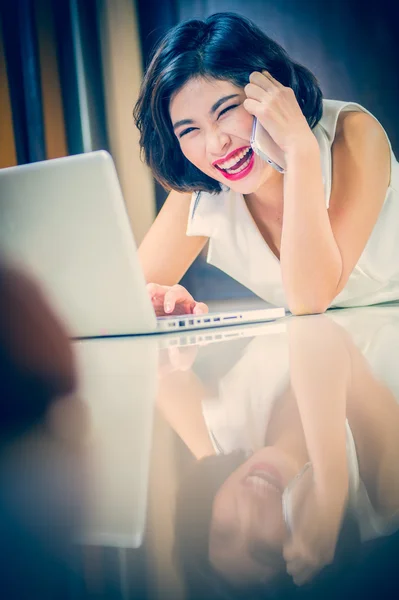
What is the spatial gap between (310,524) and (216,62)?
132cm

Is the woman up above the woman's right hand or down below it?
above

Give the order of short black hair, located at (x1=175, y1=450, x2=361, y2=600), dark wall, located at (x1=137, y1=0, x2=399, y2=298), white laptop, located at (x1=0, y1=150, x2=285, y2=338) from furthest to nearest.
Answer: dark wall, located at (x1=137, y1=0, x2=399, y2=298), white laptop, located at (x1=0, y1=150, x2=285, y2=338), short black hair, located at (x1=175, y1=450, x2=361, y2=600)

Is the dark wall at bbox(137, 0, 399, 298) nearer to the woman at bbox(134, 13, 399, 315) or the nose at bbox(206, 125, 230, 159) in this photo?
the woman at bbox(134, 13, 399, 315)

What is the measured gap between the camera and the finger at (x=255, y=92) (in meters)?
1.32

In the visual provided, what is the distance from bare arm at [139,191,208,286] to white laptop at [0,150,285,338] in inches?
27.4

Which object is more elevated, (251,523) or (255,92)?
(255,92)

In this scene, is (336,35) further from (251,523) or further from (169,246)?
(251,523)

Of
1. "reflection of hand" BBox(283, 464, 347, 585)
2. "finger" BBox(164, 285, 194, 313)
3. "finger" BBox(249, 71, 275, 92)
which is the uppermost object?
"finger" BBox(249, 71, 275, 92)

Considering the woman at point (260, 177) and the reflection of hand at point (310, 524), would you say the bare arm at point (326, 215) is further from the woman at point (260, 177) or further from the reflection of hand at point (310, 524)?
the reflection of hand at point (310, 524)

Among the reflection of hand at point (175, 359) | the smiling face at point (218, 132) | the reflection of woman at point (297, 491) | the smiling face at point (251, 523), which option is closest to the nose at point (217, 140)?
the smiling face at point (218, 132)

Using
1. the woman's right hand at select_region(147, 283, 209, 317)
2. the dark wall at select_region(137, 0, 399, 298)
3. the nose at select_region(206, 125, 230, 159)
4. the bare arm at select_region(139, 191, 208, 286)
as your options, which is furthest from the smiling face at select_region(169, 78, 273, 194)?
the dark wall at select_region(137, 0, 399, 298)

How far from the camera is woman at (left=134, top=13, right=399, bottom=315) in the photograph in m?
1.26

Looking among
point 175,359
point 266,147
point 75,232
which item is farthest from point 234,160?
point 175,359

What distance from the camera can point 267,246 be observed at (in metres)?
1.56
